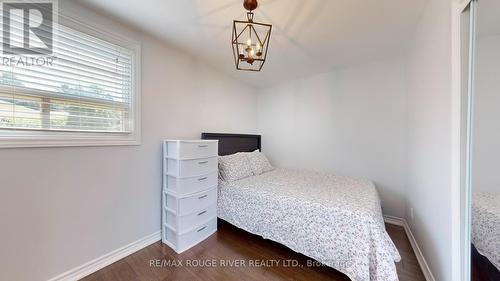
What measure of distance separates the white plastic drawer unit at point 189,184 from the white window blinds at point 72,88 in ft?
2.32

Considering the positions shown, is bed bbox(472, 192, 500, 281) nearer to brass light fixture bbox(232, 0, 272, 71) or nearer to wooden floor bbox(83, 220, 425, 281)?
wooden floor bbox(83, 220, 425, 281)

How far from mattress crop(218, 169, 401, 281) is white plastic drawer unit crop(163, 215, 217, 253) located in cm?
24

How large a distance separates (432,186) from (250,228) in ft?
5.51

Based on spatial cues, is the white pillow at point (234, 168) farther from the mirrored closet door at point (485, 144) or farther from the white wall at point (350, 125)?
the mirrored closet door at point (485, 144)

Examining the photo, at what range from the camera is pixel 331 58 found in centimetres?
256

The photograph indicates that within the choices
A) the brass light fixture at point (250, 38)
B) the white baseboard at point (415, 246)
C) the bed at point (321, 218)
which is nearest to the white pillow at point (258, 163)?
the bed at point (321, 218)

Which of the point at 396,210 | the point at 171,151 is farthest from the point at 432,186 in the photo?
the point at 171,151

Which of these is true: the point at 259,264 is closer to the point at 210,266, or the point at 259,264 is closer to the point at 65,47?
the point at 210,266

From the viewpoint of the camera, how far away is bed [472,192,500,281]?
872 mm

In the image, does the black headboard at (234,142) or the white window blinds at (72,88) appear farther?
the black headboard at (234,142)

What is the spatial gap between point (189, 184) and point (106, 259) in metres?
0.97

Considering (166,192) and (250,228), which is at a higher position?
(166,192)

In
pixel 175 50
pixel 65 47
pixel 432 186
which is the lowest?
pixel 432 186

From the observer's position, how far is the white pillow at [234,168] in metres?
2.50
